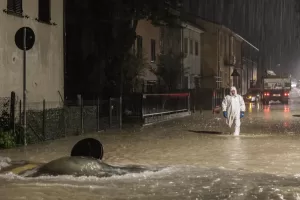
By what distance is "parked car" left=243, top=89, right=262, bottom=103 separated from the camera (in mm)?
56812

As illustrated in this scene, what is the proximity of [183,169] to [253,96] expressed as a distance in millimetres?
47575

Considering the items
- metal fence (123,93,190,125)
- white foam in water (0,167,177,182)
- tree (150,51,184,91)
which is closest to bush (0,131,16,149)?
white foam in water (0,167,177,182)

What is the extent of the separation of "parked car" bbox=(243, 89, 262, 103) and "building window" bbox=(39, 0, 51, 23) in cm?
3682

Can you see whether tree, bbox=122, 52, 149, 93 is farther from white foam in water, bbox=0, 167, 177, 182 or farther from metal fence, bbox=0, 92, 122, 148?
white foam in water, bbox=0, 167, 177, 182

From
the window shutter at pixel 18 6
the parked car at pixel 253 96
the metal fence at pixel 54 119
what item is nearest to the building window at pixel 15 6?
the window shutter at pixel 18 6

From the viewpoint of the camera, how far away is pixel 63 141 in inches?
695

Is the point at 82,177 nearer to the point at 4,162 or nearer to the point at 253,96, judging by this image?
the point at 4,162

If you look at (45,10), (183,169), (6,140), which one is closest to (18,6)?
(45,10)

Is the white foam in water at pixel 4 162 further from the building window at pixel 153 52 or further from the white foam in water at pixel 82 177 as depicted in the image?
the building window at pixel 153 52

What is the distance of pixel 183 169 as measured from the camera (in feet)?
37.3

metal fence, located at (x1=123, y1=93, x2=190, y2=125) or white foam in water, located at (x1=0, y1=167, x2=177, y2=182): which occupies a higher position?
metal fence, located at (x1=123, y1=93, x2=190, y2=125)

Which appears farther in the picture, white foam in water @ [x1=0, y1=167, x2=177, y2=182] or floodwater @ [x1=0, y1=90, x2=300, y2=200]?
white foam in water @ [x1=0, y1=167, x2=177, y2=182]

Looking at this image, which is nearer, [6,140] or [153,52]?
[6,140]

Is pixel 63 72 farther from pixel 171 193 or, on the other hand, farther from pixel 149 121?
pixel 171 193
